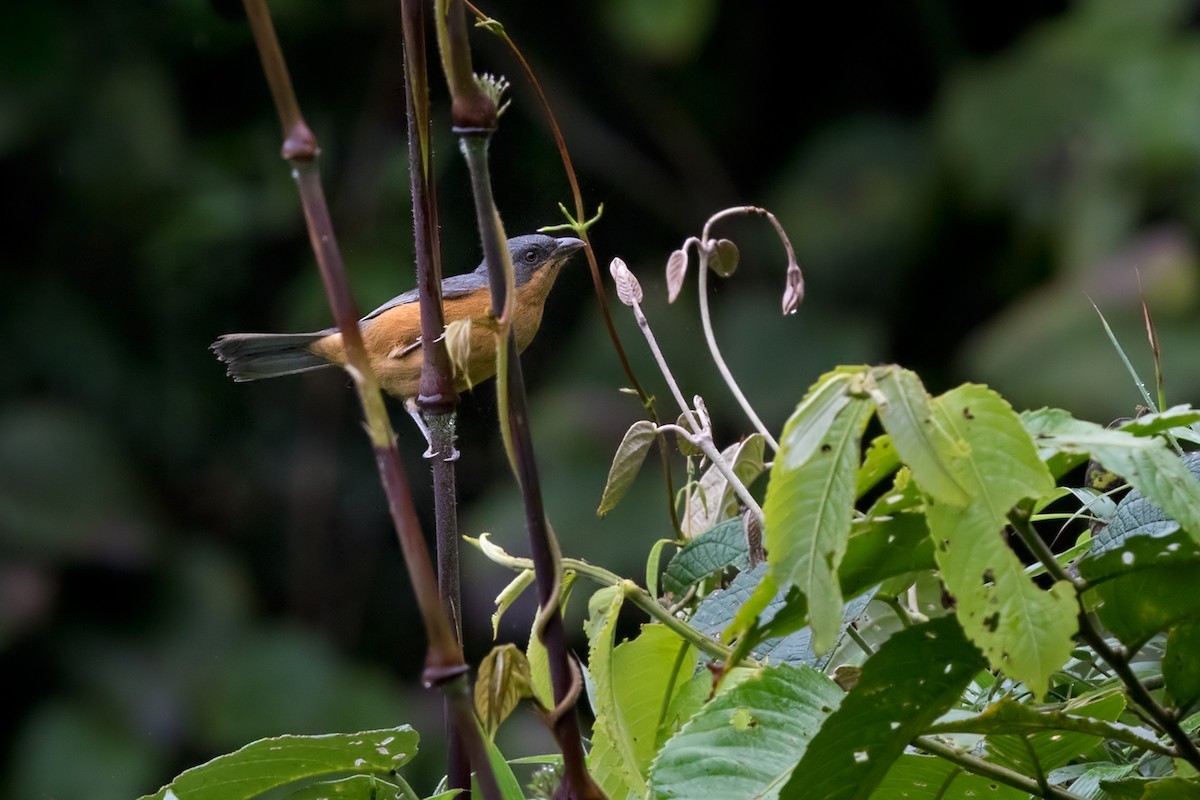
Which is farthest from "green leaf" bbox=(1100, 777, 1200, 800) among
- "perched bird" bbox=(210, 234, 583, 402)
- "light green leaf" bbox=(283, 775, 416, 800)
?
"perched bird" bbox=(210, 234, 583, 402)

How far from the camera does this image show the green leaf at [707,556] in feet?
2.35

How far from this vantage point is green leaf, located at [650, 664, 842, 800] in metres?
0.51

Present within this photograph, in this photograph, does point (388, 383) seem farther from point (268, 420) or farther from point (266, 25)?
point (266, 25)

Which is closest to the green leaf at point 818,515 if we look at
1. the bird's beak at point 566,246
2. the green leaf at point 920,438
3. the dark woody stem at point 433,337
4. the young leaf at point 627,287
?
the green leaf at point 920,438

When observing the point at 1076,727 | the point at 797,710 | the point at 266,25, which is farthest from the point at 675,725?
the point at 266,25

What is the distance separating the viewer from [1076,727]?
1.62 ft

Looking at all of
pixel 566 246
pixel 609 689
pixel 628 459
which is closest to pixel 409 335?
pixel 566 246

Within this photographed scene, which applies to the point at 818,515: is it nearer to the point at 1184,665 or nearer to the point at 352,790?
the point at 1184,665

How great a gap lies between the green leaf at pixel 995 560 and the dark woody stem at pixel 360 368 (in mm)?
184

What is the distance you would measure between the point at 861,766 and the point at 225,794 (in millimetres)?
323

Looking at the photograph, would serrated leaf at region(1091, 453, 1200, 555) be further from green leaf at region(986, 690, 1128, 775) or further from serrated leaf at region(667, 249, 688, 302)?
serrated leaf at region(667, 249, 688, 302)

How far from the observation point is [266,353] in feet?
8.09

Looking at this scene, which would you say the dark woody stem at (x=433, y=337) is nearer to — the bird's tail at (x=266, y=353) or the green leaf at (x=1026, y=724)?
the green leaf at (x=1026, y=724)

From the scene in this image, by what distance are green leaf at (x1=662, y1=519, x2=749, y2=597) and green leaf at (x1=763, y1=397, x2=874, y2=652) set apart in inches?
11.0
